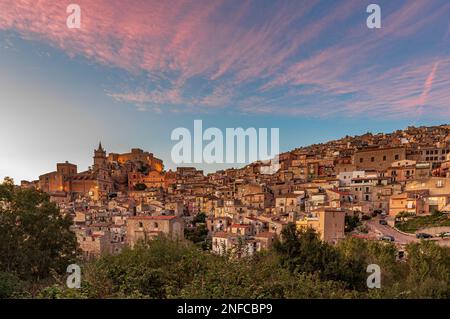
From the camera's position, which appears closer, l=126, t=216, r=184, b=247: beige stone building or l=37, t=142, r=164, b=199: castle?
l=126, t=216, r=184, b=247: beige stone building

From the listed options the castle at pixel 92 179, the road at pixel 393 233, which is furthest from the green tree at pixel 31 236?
the castle at pixel 92 179

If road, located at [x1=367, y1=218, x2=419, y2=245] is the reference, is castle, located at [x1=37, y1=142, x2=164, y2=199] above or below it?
above

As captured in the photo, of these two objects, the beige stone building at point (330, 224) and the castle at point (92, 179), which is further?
the castle at point (92, 179)

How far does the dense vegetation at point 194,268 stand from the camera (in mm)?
6758

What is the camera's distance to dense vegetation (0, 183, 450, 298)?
6.76m

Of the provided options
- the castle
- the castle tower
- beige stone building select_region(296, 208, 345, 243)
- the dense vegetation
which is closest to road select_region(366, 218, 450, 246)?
beige stone building select_region(296, 208, 345, 243)

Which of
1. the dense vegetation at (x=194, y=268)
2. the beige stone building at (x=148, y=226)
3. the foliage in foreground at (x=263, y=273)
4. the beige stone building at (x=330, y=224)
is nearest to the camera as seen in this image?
the foliage in foreground at (x=263, y=273)

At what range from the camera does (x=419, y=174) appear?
41531mm

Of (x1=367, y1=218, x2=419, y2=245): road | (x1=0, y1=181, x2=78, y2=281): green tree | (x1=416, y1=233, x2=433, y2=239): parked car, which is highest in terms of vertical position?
(x1=0, y1=181, x2=78, y2=281): green tree

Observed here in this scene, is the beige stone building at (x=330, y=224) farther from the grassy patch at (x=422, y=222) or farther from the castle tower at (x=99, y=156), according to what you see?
the castle tower at (x=99, y=156)

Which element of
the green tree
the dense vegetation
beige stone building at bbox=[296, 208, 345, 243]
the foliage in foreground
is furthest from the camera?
beige stone building at bbox=[296, 208, 345, 243]

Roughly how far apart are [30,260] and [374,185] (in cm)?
3648

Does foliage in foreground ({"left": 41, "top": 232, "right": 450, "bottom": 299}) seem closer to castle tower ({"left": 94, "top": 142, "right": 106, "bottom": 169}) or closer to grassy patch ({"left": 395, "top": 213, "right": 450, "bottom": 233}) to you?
grassy patch ({"left": 395, "top": 213, "right": 450, "bottom": 233})
